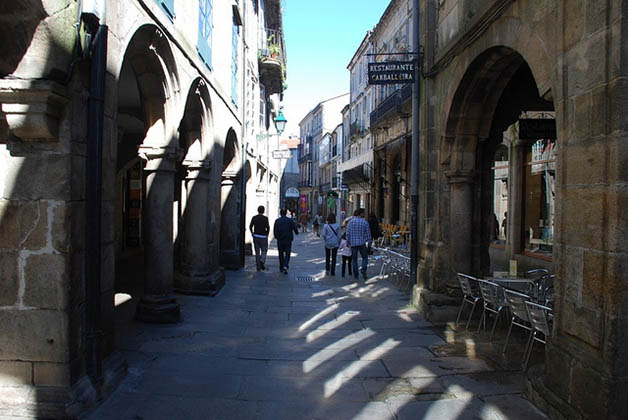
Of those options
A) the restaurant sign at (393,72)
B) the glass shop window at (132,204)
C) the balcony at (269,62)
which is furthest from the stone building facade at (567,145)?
the balcony at (269,62)

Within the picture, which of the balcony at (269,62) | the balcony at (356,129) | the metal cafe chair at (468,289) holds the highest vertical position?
the balcony at (269,62)

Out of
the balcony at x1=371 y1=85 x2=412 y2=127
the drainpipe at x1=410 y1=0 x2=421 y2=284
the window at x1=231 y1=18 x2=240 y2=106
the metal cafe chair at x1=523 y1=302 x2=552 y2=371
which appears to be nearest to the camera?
the metal cafe chair at x1=523 y1=302 x2=552 y2=371

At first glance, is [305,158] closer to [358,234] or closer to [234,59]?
[234,59]

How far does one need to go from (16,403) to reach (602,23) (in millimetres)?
5116

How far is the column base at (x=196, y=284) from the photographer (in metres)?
8.71

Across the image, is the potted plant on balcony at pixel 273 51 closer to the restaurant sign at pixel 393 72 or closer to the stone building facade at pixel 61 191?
the restaurant sign at pixel 393 72

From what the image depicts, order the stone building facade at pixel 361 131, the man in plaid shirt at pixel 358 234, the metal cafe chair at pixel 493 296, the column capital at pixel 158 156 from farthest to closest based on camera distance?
the stone building facade at pixel 361 131, the man in plaid shirt at pixel 358 234, the column capital at pixel 158 156, the metal cafe chair at pixel 493 296

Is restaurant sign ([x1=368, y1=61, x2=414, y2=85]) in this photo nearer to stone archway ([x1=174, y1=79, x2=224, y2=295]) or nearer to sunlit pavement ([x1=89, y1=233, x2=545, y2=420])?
stone archway ([x1=174, y1=79, x2=224, y2=295])

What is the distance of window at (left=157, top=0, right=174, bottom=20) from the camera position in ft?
19.5

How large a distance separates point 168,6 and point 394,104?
571 inches

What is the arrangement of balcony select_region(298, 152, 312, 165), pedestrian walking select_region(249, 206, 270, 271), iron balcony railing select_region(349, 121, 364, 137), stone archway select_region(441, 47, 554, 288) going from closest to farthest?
stone archway select_region(441, 47, 554, 288) < pedestrian walking select_region(249, 206, 270, 271) < iron balcony railing select_region(349, 121, 364, 137) < balcony select_region(298, 152, 312, 165)

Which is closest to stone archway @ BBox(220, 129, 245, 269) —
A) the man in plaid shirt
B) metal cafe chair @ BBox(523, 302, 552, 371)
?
the man in plaid shirt

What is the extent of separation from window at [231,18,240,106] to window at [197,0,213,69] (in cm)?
253

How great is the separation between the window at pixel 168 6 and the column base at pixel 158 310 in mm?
3840
